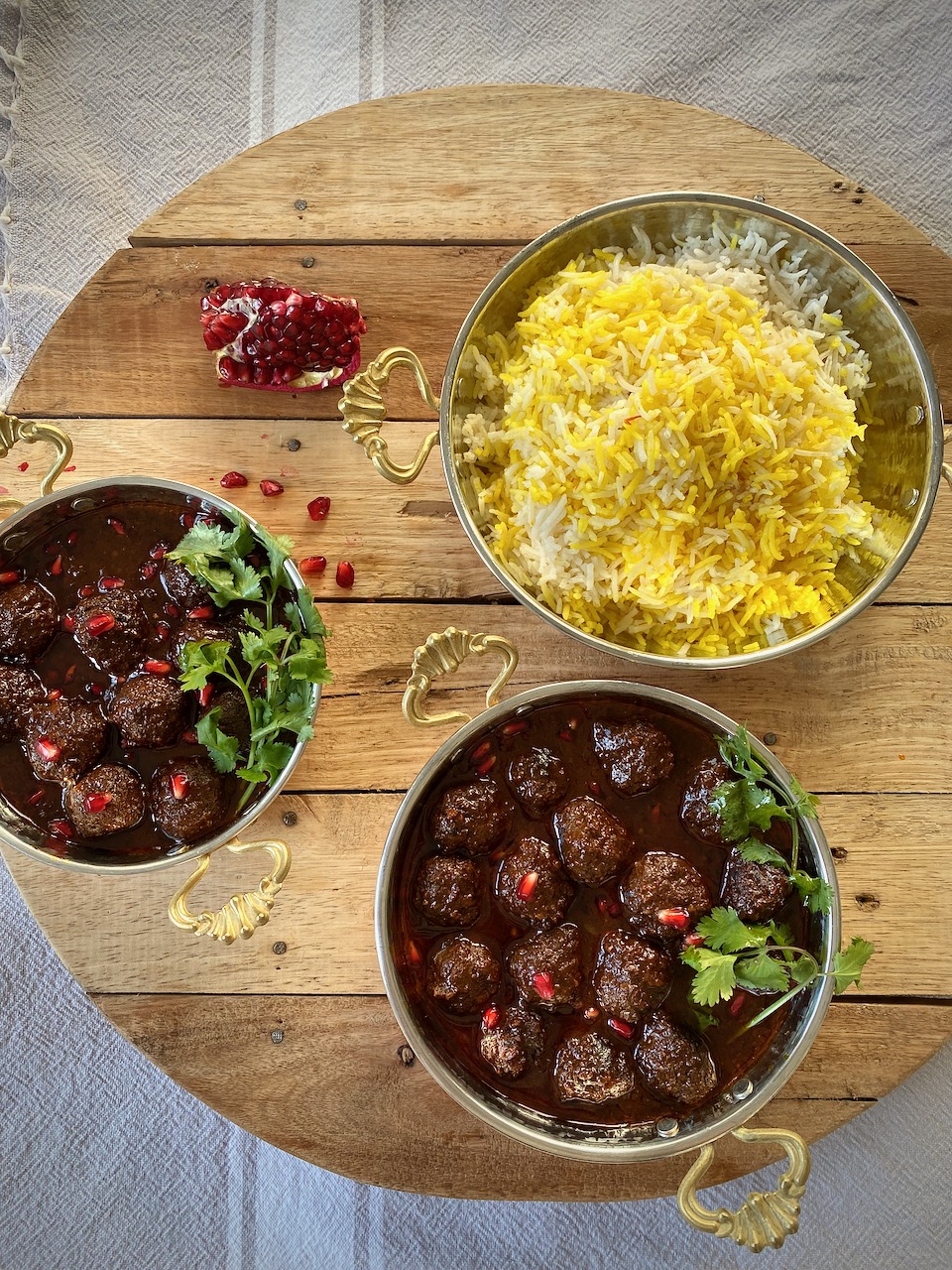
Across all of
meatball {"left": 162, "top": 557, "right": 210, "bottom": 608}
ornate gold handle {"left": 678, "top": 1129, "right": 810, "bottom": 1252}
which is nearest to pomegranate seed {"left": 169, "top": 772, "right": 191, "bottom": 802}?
meatball {"left": 162, "top": 557, "right": 210, "bottom": 608}

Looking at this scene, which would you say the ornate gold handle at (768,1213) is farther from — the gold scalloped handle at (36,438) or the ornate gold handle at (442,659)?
the gold scalloped handle at (36,438)

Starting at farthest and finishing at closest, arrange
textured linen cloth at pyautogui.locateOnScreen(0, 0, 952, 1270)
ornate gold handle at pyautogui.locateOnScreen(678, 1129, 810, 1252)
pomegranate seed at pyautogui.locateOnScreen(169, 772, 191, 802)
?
textured linen cloth at pyautogui.locateOnScreen(0, 0, 952, 1270), pomegranate seed at pyautogui.locateOnScreen(169, 772, 191, 802), ornate gold handle at pyautogui.locateOnScreen(678, 1129, 810, 1252)

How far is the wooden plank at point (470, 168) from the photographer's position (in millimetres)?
2865

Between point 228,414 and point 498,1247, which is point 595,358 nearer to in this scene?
point 228,414

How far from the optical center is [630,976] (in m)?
2.49

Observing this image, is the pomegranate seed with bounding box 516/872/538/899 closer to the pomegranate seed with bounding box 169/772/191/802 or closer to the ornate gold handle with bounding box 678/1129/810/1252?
the ornate gold handle with bounding box 678/1129/810/1252

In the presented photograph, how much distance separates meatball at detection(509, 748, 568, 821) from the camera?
2580 mm

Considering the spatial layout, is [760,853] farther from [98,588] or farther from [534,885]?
[98,588]

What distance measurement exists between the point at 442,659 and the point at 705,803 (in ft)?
2.49

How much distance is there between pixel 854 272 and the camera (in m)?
2.61

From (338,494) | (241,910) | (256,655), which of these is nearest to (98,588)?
(256,655)

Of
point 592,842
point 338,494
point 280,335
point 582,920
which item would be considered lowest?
point 582,920

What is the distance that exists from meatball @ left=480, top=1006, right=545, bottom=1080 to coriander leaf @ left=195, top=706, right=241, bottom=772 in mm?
907

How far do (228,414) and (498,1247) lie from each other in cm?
280
